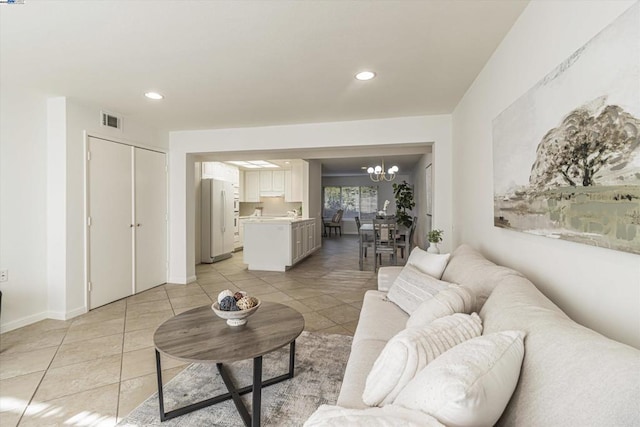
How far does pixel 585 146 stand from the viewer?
1.10 meters

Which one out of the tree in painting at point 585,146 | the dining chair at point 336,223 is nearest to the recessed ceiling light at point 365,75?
the tree in painting at point 585,146

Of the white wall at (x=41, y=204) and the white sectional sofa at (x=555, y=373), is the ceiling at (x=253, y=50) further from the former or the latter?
the white sectional sofa at (x=555, y=373)

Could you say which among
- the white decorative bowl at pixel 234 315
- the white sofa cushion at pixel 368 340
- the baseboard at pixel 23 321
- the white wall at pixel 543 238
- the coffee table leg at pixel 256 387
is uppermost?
the white wall at pixel 543 238

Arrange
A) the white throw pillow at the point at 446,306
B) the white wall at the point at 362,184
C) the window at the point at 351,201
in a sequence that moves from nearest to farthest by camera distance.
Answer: the white throw pillow at the point at 446,306
the white wall at the point at 362,184
the window at the point at 351,201

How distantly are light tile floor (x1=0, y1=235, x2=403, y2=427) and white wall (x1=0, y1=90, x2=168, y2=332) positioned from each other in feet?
1.01

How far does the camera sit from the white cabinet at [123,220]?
345 cm

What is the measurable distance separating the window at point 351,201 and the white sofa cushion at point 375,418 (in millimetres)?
10928

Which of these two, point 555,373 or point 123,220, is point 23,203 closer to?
point 123,220

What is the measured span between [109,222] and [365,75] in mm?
3444

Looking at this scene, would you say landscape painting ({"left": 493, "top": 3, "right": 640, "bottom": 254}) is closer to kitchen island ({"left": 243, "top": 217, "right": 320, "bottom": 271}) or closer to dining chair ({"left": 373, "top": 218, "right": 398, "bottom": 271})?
dining chair ({"left": 373, "top": 218, "right": 398, "bottom": 271})

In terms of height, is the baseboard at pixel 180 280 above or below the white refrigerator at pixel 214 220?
below

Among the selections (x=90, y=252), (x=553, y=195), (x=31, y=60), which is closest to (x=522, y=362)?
(x=553, y=195)

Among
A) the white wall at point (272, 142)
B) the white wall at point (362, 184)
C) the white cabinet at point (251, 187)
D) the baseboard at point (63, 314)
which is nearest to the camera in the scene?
the baseboard at point (63, 314)

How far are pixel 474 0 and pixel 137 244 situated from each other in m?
4.43
